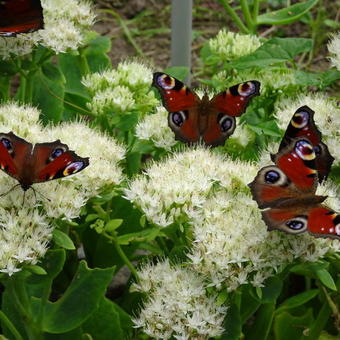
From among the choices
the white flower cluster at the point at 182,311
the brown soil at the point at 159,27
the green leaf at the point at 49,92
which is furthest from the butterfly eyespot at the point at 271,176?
the brown soil at the point at 159,27

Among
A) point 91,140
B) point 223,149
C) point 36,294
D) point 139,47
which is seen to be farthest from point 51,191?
point 139,47

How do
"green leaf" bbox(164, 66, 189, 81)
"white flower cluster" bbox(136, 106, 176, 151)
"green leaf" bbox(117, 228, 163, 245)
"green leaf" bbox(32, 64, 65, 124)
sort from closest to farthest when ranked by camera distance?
"green leaf" bbox(117, 228, 163, 245) < "white flower cluster" bbox(136, 106, 176, 151) < "green leaf" bbox(32, 64, 65, 124) < "green leaf" bbox(164, 66, 189, 81)

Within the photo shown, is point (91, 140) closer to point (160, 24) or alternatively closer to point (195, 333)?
point (195, 333)

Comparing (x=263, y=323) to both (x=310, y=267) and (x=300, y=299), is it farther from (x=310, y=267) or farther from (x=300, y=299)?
(x=310, y=267)

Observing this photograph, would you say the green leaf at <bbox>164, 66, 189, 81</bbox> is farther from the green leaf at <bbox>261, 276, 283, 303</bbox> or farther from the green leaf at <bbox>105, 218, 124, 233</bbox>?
the green leaf at <bbox>261, 276, 283, 303</bbox>

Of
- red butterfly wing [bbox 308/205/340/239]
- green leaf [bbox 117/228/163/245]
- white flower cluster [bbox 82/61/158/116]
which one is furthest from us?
white flower cluster [bbox 82/61/158/116]

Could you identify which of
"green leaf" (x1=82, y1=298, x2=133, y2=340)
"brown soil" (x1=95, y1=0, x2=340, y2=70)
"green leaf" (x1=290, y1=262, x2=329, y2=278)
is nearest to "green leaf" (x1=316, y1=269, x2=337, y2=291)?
"green leaf" (x1=290, y1=262, x2=329, y2=278)

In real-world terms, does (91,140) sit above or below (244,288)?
above
